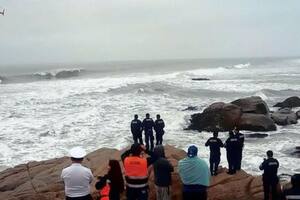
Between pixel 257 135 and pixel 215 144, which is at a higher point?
pixel 215 144

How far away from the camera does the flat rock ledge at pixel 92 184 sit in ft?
36.1

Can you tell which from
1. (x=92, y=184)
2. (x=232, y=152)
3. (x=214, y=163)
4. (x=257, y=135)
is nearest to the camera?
(x=92, y=184)

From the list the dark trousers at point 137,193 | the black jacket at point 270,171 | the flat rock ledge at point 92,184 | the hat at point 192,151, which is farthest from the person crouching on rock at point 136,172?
the black jacket at point 270,171

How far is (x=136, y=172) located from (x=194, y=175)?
1.31 metres

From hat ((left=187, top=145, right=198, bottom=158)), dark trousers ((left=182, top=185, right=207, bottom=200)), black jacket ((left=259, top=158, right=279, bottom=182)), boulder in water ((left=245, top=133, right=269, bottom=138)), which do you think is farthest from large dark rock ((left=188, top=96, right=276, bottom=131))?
hat ((left=187, top=145, right=198, bottom=158))

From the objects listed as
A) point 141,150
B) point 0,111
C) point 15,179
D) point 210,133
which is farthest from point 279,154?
point 0,111

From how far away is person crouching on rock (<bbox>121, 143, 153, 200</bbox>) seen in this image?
25.6 ft

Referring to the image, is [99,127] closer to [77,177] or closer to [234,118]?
[234,118]

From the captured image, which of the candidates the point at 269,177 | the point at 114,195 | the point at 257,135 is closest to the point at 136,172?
the point at 114,195

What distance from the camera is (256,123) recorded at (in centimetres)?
2667

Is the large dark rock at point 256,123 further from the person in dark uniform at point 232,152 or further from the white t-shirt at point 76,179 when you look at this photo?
Result: the white t-shirt at point 76,179

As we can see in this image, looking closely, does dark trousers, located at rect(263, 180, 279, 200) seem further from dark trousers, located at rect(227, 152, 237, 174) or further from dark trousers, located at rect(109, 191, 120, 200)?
dark trousers, located at rect(109, 191, 120, 200)

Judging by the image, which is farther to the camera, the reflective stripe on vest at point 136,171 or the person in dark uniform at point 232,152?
the person in dark uniform at point 232,152

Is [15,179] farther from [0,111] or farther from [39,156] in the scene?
[0,111]
